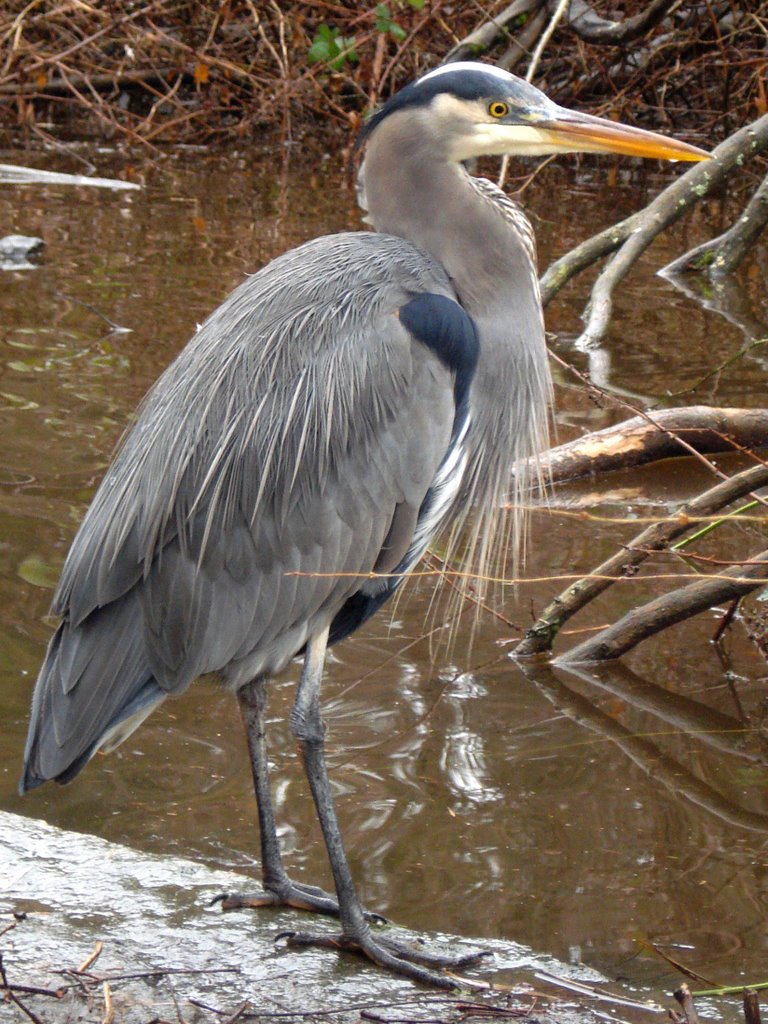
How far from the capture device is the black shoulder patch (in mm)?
3000

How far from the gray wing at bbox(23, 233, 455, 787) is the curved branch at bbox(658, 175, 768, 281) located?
4108 mm

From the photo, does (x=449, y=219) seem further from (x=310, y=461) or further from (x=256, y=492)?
(x=256, y=492)

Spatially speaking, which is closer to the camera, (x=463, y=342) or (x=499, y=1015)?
(x=499, y=1015)

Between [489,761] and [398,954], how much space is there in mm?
981

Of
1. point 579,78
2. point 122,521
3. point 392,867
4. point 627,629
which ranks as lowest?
point 392,867

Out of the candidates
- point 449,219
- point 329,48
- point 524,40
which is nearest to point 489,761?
point 449,219

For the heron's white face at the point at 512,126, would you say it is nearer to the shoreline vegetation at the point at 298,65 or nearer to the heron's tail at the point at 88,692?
the heron's tail at the point at 88,692

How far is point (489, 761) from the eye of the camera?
12.3 ft

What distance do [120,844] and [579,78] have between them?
909 cm

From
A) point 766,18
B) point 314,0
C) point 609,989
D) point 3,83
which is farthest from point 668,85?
point 609,989

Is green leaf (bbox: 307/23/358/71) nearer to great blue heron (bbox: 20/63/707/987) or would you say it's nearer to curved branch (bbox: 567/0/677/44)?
curved branch (bbox: 567/0/677/44)

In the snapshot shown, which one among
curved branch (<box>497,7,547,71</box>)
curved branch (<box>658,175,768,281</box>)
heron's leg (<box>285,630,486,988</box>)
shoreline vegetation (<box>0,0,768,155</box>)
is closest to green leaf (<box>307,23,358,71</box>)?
shoreline vegetation (<box>0,0,768,155</box>)

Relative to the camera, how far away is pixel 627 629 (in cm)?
416

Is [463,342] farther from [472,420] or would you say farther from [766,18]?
[766,18]
